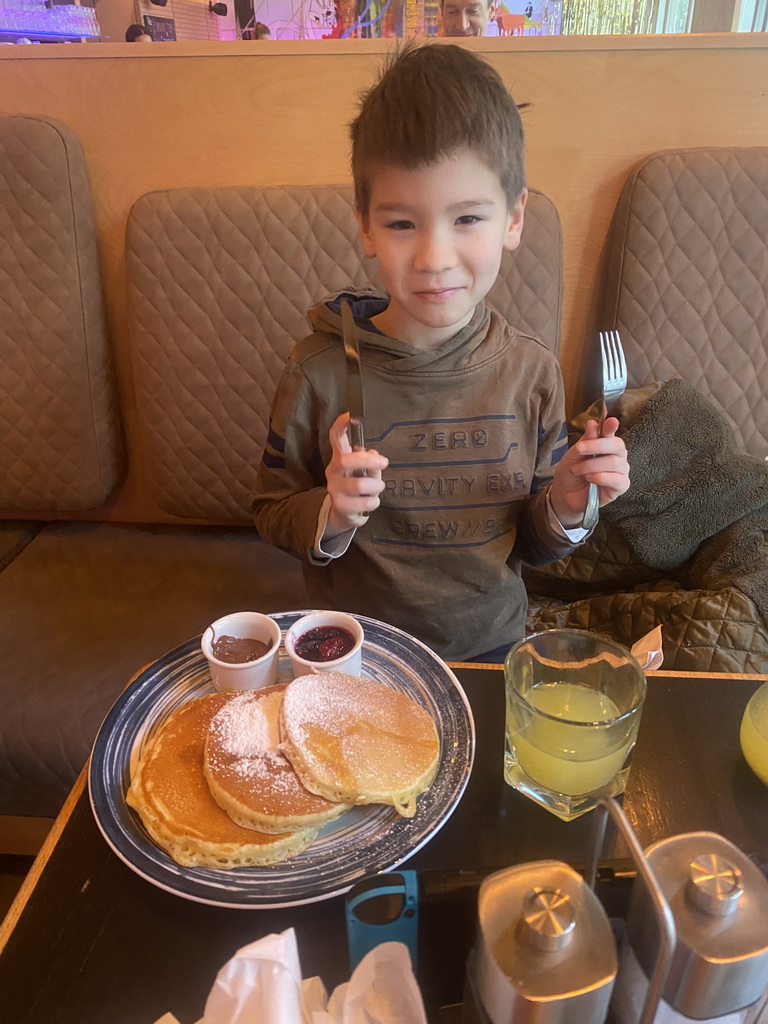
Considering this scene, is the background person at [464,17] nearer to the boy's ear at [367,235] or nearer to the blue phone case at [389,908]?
the boy's ear at [367,235]

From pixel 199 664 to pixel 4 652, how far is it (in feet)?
2.50

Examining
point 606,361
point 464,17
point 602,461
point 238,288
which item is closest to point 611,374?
point 606,361

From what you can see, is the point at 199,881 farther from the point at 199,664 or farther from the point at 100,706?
the point at 100,706

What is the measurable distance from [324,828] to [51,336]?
1.43 meters

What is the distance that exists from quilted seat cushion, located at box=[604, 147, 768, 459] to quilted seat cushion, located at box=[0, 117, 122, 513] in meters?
1.23

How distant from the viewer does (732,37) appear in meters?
1.46

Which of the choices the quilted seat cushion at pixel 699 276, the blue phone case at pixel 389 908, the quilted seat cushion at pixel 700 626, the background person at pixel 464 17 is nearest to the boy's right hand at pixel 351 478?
the blue phone case at pixel 389 908

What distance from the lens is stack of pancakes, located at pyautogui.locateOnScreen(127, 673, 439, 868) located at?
67cm

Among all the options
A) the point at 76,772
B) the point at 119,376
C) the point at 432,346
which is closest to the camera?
the point at 432,346

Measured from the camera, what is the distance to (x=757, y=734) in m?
0.73

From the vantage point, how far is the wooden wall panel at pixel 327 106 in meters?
1.50

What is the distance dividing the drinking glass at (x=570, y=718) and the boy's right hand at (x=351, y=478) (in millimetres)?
266

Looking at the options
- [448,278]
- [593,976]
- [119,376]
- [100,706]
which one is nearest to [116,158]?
[119,376]

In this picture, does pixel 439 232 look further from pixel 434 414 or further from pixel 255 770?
pixel 255 770
